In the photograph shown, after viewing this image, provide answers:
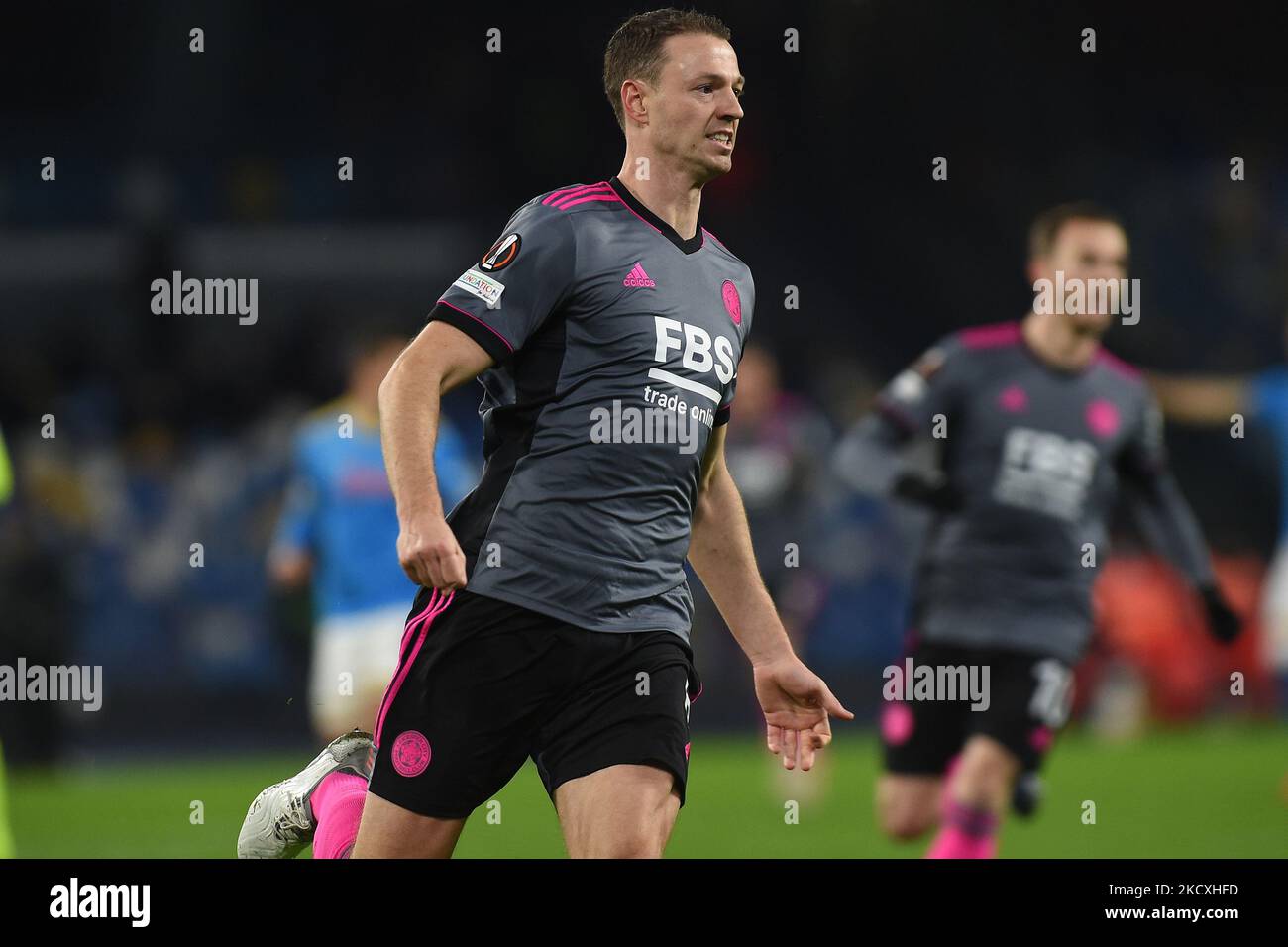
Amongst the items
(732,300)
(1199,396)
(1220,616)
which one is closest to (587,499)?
(732,300)

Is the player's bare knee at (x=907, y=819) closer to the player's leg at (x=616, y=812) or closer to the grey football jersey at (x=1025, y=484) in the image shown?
the grey football jersey at (x=1025, y=484)

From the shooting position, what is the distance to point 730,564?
4.29 metres

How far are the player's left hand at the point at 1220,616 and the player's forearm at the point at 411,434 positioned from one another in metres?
3.81

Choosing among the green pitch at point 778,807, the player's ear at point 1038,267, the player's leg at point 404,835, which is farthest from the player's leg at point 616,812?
the green pitch at point 778,807

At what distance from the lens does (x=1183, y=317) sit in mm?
18578

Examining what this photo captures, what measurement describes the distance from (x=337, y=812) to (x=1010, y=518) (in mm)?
3110

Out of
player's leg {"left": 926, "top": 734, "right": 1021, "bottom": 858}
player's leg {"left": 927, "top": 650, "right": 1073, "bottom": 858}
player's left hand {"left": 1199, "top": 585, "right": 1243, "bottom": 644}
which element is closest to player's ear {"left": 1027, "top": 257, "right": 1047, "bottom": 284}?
player's left hand {"left": 1199, "top": 585, "right": 1243, "bottom": 644}

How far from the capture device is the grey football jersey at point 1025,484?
21.4 feet

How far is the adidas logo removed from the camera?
13.0 feet

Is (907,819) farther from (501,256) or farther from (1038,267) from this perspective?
(501,256)

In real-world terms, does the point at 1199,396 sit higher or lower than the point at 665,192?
higher

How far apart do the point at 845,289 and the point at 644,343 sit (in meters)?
14.8
